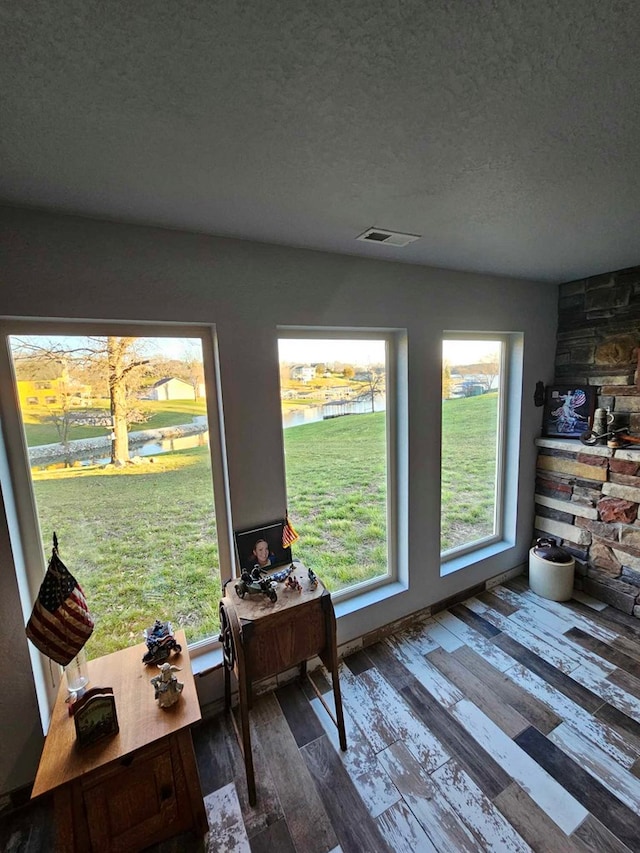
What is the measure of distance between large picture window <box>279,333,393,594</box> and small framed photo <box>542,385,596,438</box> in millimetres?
1596

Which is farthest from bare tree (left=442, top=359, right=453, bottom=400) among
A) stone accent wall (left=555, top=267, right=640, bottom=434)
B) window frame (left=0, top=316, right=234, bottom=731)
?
window frame (left=0, top=316, right=234, bottom=731)

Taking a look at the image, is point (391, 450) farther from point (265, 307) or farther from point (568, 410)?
point (568, 410)

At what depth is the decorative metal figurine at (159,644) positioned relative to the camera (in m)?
1.61

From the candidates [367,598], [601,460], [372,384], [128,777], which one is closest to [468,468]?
[601,460]

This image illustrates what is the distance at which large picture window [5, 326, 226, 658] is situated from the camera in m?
1.63

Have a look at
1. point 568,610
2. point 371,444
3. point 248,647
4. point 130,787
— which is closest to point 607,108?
point 371,444

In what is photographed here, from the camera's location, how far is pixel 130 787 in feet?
4.37

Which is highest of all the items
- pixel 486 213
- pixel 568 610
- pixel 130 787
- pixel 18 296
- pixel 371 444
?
pixel 486 213

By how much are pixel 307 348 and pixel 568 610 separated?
2717 millimetres

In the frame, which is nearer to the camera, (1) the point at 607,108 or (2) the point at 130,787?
(1) the point at 607,108

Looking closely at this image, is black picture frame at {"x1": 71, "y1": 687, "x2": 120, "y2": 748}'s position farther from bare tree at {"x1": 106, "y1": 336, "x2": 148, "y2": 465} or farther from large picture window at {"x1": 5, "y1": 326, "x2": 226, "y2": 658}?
bare tree at {"x1": 106, "y1": 336, "x2": 148, "y2": 465}

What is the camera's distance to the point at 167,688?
1434 mm

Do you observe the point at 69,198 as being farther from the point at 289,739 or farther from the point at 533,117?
the point at 289,739

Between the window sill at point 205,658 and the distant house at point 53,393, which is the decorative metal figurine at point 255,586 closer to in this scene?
the window sill at point 205,658
